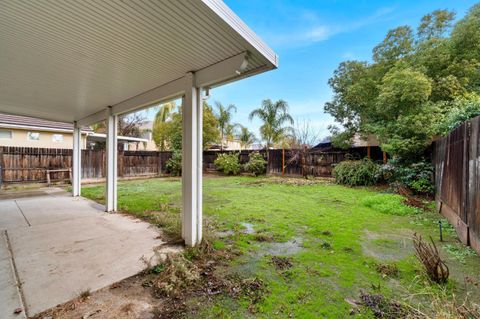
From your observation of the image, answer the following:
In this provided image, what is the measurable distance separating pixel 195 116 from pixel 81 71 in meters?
1.84

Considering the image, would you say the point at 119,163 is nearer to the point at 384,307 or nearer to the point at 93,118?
the point at 93,118

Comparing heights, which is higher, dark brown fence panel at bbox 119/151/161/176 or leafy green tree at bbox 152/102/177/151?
leafy green tree at bbox 152/102/177/151

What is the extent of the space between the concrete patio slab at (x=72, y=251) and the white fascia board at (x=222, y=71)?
2290mm

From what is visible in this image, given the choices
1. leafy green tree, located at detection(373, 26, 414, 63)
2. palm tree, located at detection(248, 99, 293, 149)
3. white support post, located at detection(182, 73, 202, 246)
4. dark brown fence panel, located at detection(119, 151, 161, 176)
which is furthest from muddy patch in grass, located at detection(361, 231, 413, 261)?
dark brown fence panel, located at detection(119, 151, 161, 176)

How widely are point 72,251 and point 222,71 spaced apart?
3088 millimetres

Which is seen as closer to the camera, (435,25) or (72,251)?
(72,251)

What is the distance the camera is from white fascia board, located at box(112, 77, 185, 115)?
3457 millimetres

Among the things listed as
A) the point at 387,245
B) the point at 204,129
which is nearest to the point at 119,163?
the point at 204,129

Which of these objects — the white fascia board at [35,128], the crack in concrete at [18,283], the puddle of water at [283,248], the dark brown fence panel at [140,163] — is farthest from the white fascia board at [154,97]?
the white fascia board at [35,128]

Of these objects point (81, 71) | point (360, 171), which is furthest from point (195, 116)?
point (360, 171)

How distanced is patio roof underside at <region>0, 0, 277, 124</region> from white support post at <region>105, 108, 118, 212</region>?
3.78 ft

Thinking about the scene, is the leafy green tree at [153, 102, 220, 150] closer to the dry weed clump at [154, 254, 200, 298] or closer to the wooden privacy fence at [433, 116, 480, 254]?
the dry weed clump at [154, 254, 200, 298]

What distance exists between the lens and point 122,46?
8.27 feet

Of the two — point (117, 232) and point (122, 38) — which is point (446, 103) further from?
point (117, 232)
